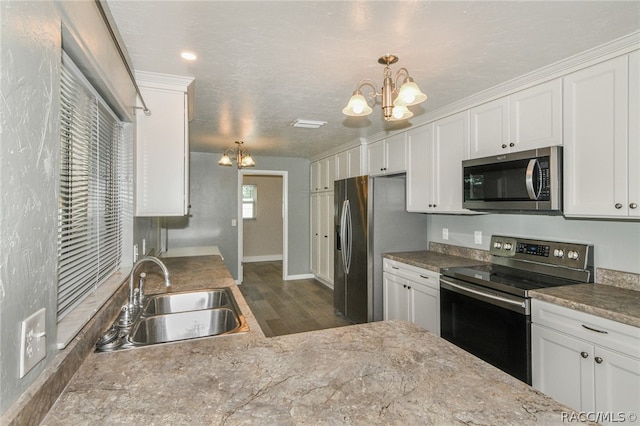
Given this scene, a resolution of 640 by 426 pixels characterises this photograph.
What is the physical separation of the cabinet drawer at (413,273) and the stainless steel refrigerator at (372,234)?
132 mm

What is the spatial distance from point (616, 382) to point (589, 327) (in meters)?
0.26

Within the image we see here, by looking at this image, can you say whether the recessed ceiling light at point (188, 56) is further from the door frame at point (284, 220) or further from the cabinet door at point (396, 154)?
the door frame at point (284, 220)

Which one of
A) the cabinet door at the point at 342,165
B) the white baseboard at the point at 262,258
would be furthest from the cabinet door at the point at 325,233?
the white baseboard at the point at 262,258

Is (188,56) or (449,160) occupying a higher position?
(188,56)

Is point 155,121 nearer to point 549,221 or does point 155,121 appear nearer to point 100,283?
point 100,283

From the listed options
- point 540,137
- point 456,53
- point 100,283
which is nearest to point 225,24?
point 456,53

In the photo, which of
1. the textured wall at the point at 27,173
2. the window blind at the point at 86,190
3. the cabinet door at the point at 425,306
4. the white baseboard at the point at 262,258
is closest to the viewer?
the textured wall at the point at 27,173

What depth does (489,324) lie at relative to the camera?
2219 mm

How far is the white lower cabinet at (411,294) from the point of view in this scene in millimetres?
2811

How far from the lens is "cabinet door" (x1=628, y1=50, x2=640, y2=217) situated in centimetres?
171

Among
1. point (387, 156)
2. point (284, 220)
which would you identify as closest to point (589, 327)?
point (387, 156)

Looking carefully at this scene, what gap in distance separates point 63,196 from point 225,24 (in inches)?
42.0

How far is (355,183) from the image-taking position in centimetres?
376

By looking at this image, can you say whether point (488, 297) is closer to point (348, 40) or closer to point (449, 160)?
point (449, 160)
